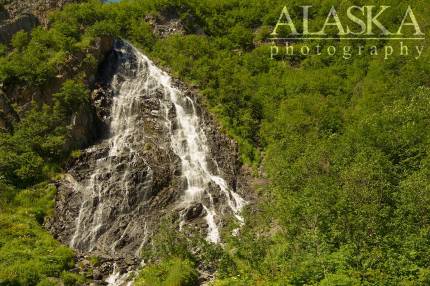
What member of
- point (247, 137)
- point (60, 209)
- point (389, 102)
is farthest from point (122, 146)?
point (389, 102)

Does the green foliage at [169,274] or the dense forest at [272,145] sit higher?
the dense forest at [272,145]

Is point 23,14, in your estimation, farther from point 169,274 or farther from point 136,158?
point 169,274

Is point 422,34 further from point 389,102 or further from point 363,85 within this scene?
point 389,102

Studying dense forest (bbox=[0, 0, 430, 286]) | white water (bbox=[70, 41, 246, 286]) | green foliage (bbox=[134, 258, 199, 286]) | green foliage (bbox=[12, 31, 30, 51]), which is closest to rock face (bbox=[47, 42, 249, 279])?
white water (bbox=[70, 41, 246, 286])

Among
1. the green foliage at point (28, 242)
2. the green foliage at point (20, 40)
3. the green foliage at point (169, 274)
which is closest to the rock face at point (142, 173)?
the green foliage at point (28, 242)

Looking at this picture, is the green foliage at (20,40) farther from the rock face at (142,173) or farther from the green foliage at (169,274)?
the green foliage at (169,274)

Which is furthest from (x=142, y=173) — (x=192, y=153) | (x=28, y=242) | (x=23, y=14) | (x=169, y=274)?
(x=23, y=14)
